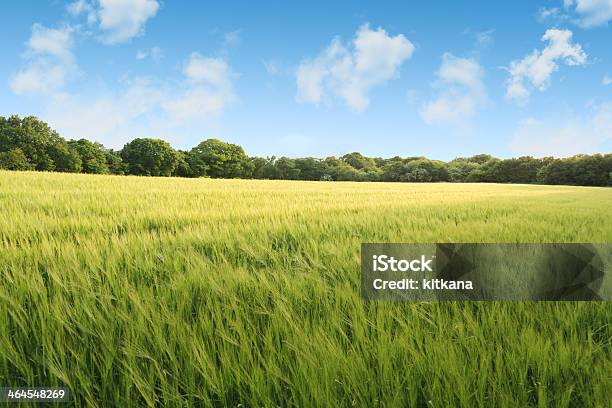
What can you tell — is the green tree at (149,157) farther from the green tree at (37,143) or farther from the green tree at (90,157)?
the green tree at (37,143)

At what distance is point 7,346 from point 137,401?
49 cm

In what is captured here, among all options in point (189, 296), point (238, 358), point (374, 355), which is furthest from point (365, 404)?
point (189, 296)

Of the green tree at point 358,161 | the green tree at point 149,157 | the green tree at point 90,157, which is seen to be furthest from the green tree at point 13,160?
the green tree at point 358,161

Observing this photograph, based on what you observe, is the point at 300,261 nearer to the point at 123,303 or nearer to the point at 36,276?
the point at 123,303

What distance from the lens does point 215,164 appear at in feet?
254

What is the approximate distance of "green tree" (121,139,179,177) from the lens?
66188 mm

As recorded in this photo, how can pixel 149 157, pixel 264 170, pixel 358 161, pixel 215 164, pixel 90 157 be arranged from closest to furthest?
1. pixel 90 157
2. pixel 149 157
3. pixel 215 164
4. pixel 264 170
5. pixel 358 161

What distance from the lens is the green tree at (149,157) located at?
217 feet

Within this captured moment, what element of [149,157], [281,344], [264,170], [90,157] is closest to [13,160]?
[90,157]

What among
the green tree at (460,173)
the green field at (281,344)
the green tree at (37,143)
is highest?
the green tree at (37,143)

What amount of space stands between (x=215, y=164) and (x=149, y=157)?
15272mm

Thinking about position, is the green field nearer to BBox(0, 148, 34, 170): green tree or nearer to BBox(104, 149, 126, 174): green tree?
BBox(0, 148, 34, 170): green tree

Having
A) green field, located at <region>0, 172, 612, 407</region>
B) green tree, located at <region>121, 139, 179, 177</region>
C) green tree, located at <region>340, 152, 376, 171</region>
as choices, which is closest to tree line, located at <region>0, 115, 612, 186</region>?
green tree, located at <region>121, 139, 179, 177</region>

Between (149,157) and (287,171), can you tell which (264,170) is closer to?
(287,171)
